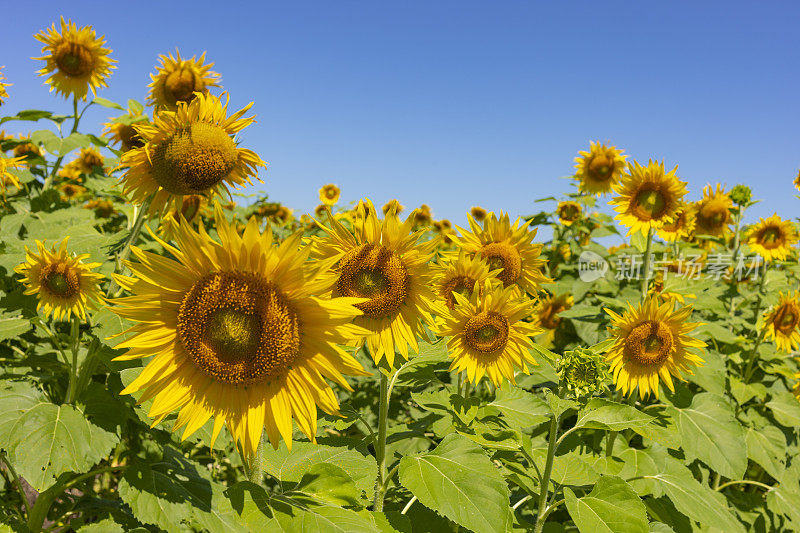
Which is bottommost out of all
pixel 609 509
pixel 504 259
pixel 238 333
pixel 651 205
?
pixel 609 509

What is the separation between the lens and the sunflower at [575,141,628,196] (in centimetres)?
532

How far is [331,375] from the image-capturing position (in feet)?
4.76

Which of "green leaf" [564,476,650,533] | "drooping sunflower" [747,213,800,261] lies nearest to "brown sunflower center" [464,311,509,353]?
"green leaf" [564,476,650,533]

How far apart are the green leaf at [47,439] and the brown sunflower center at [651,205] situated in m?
3.57

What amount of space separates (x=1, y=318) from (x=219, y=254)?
7.91ft

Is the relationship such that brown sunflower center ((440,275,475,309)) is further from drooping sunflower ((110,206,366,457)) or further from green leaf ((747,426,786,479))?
green leaf ((747,426,786,479))

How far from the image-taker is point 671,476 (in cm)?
260

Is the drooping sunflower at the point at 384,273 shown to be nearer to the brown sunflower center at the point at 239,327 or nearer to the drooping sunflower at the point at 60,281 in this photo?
the brown sunflower center at the point at 239,327

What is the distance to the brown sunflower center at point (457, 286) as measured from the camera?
2.79m

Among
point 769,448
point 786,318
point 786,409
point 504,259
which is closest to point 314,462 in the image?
point 504,259

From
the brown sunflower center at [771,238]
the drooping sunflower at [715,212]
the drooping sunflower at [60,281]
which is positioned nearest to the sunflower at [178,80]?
the drooping sunflower at [60,281]

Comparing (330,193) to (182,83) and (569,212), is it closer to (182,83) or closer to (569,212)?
(569,212)

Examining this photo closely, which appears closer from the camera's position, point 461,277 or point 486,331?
point 486,331

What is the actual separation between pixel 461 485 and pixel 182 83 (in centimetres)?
296
